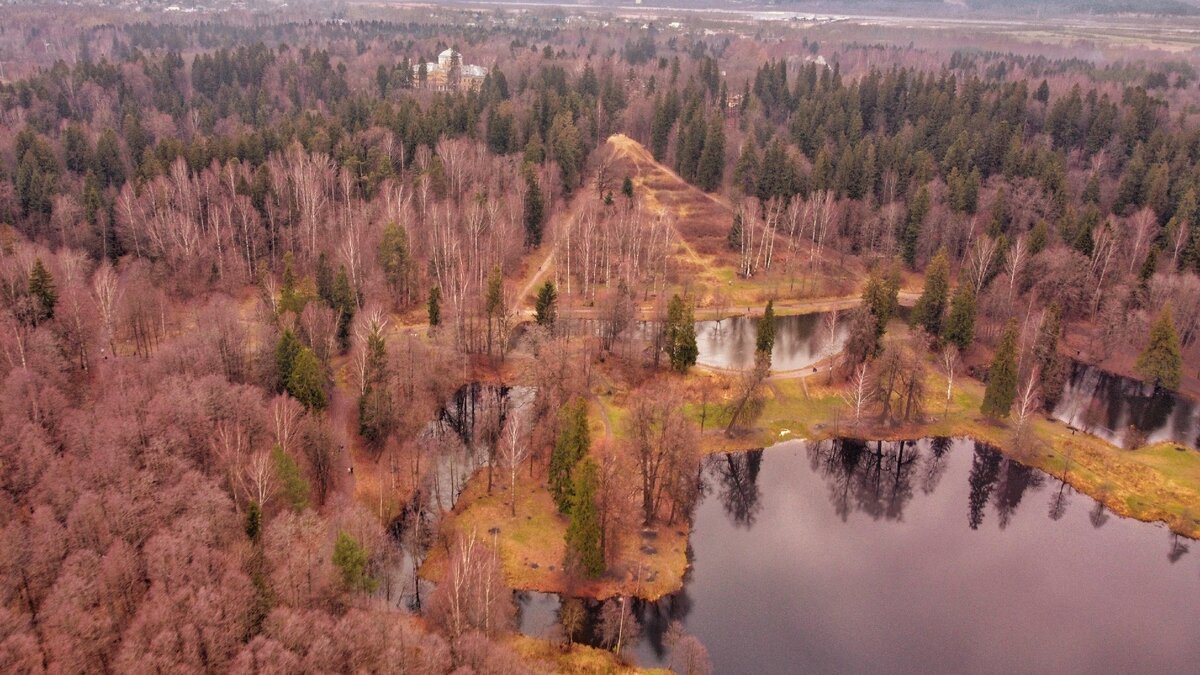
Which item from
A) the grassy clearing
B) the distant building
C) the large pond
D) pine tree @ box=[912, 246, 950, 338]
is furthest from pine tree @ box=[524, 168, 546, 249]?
the distant building

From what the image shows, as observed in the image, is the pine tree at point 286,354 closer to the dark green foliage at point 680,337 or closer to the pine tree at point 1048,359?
the dark green foliage at point 680,337

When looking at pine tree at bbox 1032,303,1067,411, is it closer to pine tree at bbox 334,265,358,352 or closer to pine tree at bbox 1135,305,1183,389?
pine tree at bbox 1135,305,1183,389

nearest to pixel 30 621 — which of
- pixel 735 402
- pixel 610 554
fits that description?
pixel 610 554

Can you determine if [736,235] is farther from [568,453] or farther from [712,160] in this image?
[568,453]

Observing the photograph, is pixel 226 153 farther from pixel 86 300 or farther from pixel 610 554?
pixel 610 554

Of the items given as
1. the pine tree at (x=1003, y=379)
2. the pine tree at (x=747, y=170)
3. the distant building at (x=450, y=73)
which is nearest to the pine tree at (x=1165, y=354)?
the pine tree at (x=1003, y=379)

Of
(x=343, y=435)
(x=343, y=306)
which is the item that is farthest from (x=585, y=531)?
(x=343, y=306)
